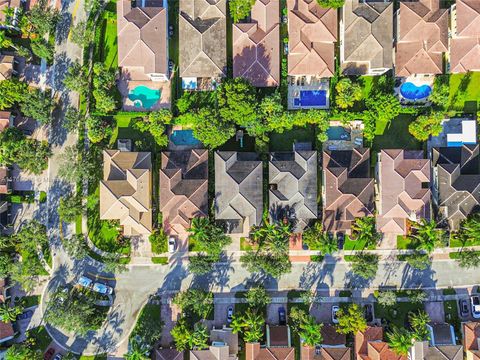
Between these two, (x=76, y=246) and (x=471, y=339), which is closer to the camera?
(x=471, y=339)

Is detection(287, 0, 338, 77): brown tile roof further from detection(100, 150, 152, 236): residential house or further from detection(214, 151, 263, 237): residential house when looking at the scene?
detection(100, 150, 152, 236): residential house

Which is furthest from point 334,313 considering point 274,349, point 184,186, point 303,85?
point 303,85

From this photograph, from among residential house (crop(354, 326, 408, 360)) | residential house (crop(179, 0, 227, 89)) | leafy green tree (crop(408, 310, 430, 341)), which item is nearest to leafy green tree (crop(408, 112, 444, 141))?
leafy green tree (crop(408, 310, 430, 341))

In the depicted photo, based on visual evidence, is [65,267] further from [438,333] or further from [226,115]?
[438,333]

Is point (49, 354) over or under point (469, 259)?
under

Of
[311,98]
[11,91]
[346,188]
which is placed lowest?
[346,188]

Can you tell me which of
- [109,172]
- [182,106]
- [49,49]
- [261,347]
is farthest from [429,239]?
[49,49]

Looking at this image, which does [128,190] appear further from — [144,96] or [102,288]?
[102,288]
